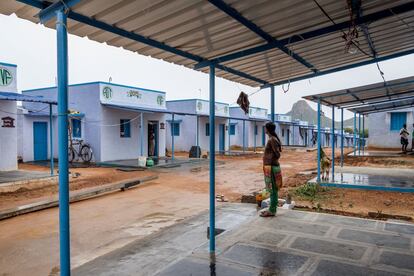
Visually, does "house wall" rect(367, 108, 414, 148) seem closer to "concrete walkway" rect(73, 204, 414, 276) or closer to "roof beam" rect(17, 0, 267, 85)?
"concrete walkway" rect(73, 204, 414, 276)

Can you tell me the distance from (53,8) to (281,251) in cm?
345

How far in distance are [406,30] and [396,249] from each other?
8.97 feet

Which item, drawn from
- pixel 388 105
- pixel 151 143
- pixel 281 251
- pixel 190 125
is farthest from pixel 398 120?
pixel 281 251

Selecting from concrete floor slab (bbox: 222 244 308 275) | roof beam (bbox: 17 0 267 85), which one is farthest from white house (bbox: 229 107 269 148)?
concrete floor slab (bbox: 222 244 308 275)

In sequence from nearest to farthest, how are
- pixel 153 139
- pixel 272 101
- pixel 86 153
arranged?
1. pixel 272 101
2. pixel 86 153
3. pixel 153 139

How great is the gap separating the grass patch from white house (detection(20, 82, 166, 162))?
375 inches

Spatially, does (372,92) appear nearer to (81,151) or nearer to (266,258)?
(266,258)

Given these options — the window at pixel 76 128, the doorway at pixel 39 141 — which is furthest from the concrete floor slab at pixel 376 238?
the doorway at pixel 39 141

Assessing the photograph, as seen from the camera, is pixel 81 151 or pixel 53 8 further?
pixel 81 151

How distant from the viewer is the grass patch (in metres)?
7.53

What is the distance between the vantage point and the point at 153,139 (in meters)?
20.0

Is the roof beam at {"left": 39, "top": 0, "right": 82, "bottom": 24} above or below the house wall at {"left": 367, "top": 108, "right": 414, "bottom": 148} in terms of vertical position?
above

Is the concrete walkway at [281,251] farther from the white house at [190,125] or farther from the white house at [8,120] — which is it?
the white house at [190,125]

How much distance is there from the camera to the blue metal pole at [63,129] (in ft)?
8.00
